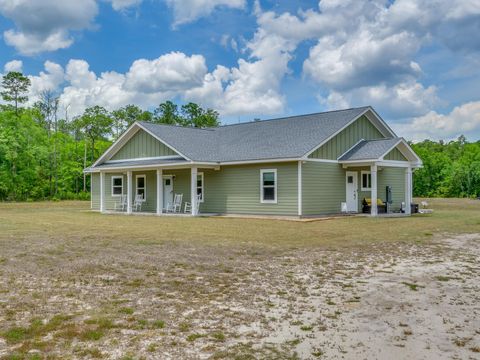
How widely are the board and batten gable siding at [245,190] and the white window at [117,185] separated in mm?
6350

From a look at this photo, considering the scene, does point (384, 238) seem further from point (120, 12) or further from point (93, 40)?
Result: point (93, 40)

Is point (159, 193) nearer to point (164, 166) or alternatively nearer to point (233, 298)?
point (164, 166)

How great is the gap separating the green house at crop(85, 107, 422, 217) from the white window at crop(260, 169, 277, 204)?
4 cm

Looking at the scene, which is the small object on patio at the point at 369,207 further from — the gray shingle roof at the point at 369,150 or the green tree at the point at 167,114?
the green tree at the point at 167,114

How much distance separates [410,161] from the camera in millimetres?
22234

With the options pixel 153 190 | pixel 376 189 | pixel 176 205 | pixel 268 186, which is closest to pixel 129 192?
pixel 153 190

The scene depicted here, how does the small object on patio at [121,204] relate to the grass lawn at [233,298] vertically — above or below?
above

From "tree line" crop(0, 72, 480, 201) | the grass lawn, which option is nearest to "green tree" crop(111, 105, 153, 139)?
"tree line" crop(0, 72, 480, 201)

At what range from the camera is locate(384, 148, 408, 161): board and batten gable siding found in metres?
21.0

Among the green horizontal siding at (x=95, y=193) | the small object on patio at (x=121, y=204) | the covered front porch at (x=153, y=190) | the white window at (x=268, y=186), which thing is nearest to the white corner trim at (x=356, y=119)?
the white window at (x=268, y=186)

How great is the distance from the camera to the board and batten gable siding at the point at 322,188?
19031 mm

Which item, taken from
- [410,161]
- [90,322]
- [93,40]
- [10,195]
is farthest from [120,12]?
[10,195]

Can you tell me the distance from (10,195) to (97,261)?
37.5 meters

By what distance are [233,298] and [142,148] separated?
19549 millimetres
